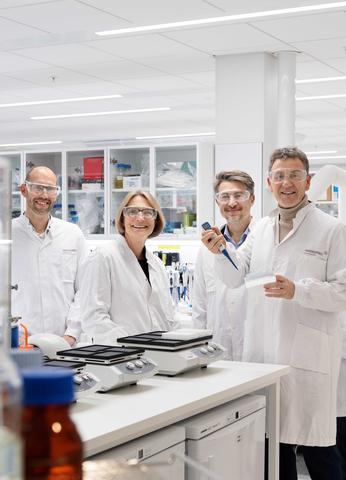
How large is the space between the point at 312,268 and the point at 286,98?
116 inches

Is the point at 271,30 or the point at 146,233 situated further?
the point at 271,30

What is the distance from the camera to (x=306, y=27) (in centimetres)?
458

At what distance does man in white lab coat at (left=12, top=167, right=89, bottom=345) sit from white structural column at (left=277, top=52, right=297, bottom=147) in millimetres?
2478

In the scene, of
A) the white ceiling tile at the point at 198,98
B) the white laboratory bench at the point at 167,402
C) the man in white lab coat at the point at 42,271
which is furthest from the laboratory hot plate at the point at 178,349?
the white ceiling tile at the point at 198,98

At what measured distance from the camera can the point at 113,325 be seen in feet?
9.11

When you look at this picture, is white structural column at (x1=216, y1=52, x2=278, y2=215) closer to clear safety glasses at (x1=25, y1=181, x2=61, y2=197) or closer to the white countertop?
clear safety glasses at (x1=25, y1=181, x2=61, y2=197)

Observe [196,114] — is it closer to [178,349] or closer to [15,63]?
[15,63]

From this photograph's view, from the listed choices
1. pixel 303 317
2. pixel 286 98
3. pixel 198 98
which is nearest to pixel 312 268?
pixel 303 317

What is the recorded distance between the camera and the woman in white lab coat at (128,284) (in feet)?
9.21

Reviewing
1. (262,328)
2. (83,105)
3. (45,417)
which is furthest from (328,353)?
(83,105)

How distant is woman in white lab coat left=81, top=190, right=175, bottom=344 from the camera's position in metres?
2.81

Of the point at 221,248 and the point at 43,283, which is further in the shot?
the point at 43,283

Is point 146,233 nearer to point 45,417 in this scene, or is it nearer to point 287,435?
point 287,435

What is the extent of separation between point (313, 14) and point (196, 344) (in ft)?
9.59
